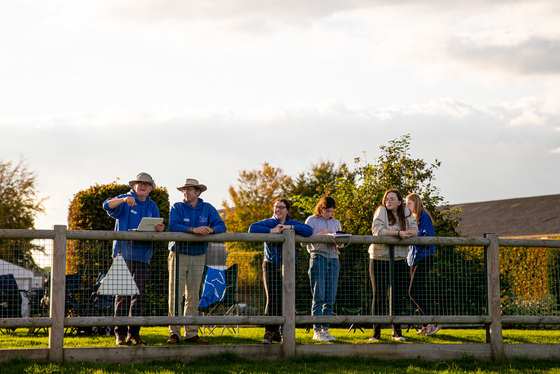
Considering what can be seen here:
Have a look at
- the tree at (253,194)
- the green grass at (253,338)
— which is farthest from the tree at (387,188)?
the tree at (253,194)

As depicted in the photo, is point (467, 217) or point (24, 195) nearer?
point (467, 217)

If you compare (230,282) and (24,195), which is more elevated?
(24,195)

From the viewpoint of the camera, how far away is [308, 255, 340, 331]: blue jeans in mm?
8664

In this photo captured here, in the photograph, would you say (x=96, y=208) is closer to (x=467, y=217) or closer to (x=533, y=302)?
(x=533, y=302)

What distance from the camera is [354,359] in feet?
27.6

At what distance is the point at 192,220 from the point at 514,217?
27424 millimetres

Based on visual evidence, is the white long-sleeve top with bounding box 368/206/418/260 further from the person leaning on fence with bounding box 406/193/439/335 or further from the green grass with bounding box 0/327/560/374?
the green grass with bounding box 0/327/560/374

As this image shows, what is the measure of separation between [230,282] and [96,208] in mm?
4374

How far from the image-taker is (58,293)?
7.88 meters

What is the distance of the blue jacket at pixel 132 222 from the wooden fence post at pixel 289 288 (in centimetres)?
167

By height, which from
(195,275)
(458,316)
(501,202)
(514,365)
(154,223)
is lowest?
(514,365)

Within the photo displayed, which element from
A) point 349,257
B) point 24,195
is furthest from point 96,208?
point 24,195

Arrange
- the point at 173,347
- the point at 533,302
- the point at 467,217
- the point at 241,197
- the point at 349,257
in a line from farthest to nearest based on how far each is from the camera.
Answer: the point at 241,197 → the point at 467,217 → the point at 533,302 → the point at 349,257 → the point at 173,347

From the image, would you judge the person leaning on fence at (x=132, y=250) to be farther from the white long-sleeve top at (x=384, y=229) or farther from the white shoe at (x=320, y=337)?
the white long-sleeve top at (x=384, y=229)
